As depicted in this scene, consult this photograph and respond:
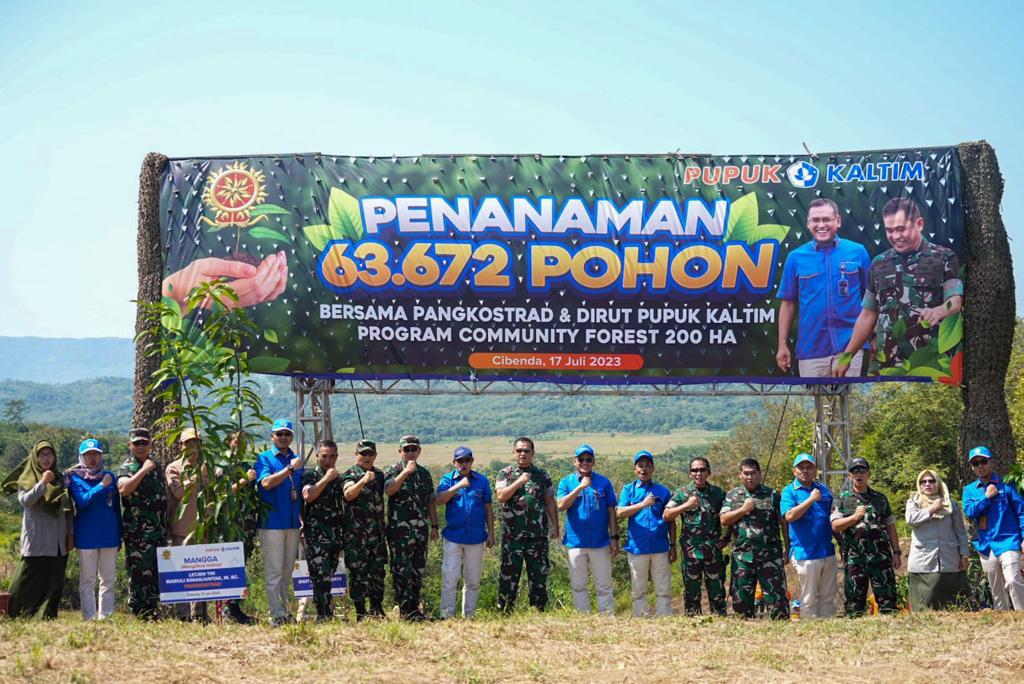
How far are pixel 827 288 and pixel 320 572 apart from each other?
721cm

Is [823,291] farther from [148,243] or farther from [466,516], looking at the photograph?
[148,243]

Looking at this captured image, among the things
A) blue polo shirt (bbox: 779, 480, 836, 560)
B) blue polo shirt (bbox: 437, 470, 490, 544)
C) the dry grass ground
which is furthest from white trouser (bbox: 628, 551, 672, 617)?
blue polo shirt (bbox: 437, 470, 490, 544)

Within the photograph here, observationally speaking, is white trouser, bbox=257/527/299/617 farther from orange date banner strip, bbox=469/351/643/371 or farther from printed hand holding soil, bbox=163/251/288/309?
printed hand holding soil, bbox=163/251/288/309

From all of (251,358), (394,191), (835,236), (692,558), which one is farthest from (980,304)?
(251,358)

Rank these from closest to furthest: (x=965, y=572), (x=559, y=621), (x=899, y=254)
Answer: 1. (x=559, y=621)
2. (x=965, y=572)
3. (x=899, y=254)

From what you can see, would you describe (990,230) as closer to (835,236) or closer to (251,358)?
(835,236)

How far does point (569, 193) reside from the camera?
13.2 m

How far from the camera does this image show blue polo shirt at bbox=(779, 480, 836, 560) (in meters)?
9.35

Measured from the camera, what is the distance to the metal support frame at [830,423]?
44.7 feet

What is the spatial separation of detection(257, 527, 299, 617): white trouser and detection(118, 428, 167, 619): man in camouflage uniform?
892 mm

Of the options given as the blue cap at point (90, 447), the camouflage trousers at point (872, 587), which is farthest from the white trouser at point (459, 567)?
the camouflage trousers at point (872, 587)

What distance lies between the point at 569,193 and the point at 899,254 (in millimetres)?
4147

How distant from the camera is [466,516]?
32.0ft

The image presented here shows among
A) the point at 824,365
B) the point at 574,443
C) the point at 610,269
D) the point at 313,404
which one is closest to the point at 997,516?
the point at 824,365
